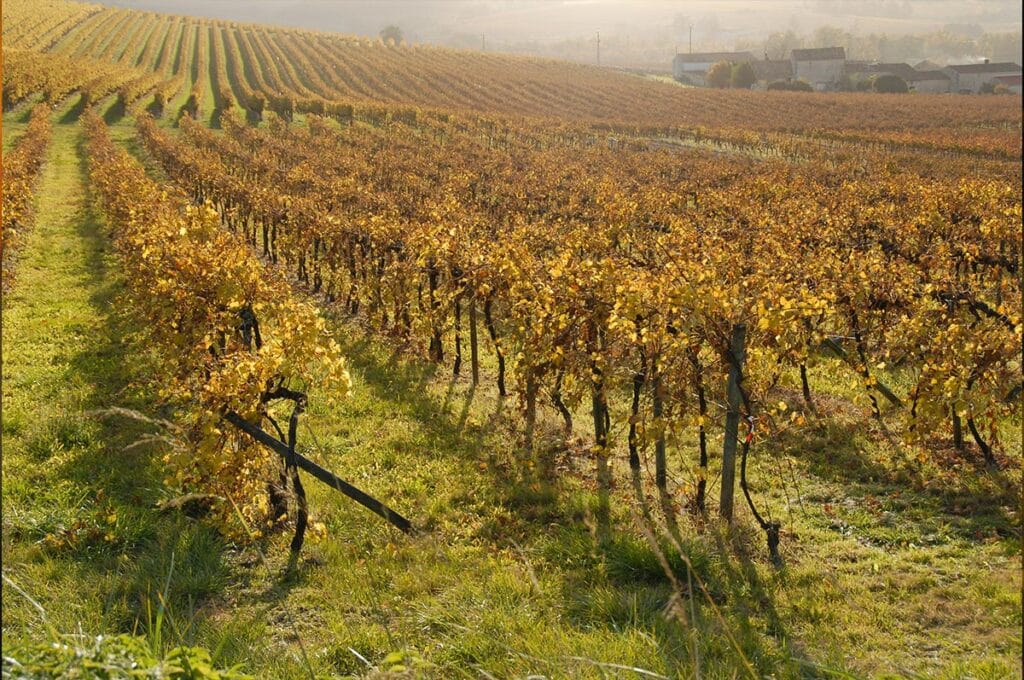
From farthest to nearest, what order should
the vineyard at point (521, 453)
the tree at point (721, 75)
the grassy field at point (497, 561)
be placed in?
the tree at point (721, 75), the vineyard at point (521, 453), the grassy field at point (497, 561)

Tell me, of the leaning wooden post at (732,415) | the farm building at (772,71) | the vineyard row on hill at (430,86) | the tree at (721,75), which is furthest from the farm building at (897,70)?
the leaning wooden post at (732,415)

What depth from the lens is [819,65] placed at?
113312 millimetres

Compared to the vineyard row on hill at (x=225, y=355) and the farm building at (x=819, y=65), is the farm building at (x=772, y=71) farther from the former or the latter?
the vineyard row on hill at (x=225, y=355)

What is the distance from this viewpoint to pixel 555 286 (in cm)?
1002

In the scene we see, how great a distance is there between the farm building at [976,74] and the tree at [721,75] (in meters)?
32.1

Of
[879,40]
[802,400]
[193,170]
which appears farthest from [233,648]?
[879,40]

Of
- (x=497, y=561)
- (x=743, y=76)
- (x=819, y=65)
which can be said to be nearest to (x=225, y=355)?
(x=497, y=561)

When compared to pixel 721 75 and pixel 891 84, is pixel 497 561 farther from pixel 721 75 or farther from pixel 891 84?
pixel 721 75

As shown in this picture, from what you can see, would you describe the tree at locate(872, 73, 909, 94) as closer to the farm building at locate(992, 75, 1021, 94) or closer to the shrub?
→ the farm building at locate(992, 75, 1021, 94)

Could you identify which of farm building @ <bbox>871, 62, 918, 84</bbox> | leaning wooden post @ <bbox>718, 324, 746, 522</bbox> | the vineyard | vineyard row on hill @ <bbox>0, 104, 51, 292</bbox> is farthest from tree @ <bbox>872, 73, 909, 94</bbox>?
leaning wooden post @ <bbox>718, 324, 746, 522</bbox>

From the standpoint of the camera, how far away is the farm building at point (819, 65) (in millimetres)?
111125

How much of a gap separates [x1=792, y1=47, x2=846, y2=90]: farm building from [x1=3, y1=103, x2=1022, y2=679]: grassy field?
116 m

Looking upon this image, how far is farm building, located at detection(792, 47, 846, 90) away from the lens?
11112 cm

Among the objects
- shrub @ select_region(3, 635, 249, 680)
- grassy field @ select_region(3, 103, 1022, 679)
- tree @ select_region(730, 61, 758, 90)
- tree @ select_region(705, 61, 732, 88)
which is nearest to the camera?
shrub @ select_region(3, 635, 249, 680)
